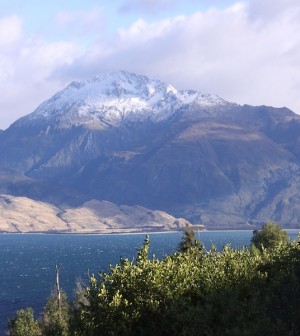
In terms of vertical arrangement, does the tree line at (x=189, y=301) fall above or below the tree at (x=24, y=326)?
above

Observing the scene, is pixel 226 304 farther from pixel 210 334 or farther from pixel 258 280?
pixel 258 280

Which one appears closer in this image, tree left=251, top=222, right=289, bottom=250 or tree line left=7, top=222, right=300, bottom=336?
tree line left=7, top=222, right=300, bottom=336

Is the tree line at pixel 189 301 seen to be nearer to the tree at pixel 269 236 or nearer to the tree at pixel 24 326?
the tree at pixel 24 326

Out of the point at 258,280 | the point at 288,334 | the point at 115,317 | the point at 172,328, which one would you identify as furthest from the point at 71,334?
the point at 288,334

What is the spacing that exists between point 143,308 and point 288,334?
10.5 meters

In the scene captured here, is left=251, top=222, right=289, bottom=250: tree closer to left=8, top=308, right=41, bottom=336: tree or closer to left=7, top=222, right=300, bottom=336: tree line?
left=8, top=308, right=41, bottom=336: tree

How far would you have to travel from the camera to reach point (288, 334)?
42.6 meters

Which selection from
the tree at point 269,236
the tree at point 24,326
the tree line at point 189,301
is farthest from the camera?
the tree at point 269,236

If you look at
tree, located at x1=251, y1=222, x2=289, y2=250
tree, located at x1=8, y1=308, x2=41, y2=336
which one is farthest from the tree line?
tree, located at x1=251, y1=222, x2=289, y2=250

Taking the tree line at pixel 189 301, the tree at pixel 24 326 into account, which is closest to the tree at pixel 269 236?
the tree at pixel 24 326

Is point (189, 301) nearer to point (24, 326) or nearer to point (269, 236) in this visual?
point (24, 326)

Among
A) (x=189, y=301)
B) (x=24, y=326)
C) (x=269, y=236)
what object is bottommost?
(x=24, y=326)

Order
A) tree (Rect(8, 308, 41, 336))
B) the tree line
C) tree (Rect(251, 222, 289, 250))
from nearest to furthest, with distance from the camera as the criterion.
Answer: the tree line
tree (Rect(8, 308, 41, 336))
tree (Rect(251, 222, 289, 250))

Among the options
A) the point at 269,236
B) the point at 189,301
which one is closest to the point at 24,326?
the point at 189,301
